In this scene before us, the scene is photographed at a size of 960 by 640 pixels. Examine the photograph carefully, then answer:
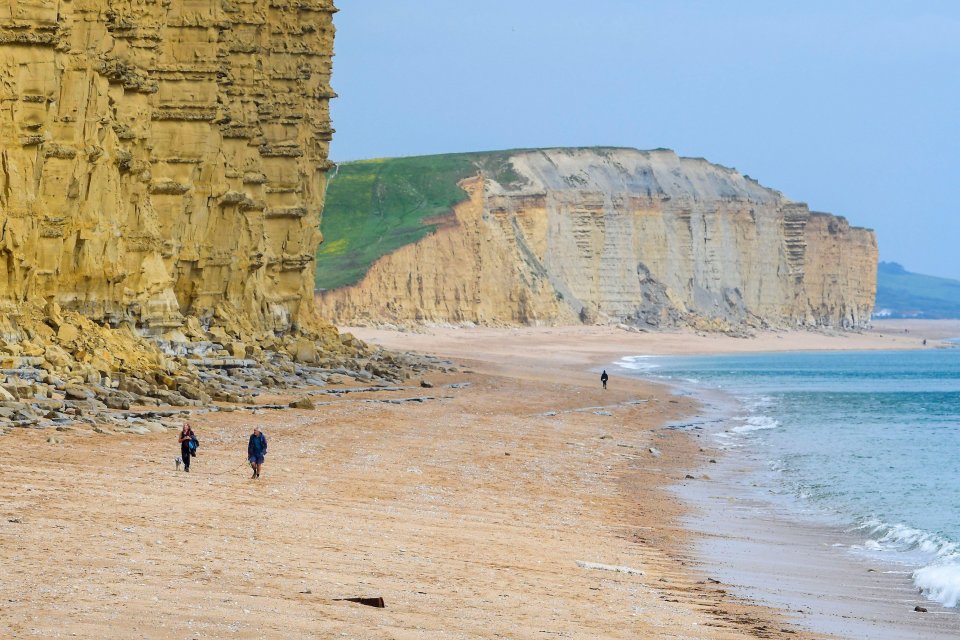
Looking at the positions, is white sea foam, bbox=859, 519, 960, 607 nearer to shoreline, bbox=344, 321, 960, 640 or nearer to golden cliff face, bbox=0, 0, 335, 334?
shoreline, bbox=344, 321, 960, 640

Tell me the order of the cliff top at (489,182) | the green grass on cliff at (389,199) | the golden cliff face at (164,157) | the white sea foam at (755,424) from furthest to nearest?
the cliff top at (489,182) < the green grass on cliff at (389,199) < the white sea foam at (755,424) < the golden cliff face at (164,157)

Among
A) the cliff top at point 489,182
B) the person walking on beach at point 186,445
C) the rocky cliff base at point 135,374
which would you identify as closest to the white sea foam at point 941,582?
→ the person walking on beach at point 186,445

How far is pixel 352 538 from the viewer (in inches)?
496

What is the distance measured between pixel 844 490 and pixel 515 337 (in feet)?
202

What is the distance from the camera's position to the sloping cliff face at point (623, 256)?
93.7 meters

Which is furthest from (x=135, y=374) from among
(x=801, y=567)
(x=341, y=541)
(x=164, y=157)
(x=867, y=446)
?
(x=801, y=567)

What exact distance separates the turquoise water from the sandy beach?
2.17 meters

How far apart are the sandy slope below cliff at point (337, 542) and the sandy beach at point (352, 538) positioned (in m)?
0.03

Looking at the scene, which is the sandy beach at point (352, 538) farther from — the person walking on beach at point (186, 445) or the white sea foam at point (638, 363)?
the white sea foam at point (638, 363)

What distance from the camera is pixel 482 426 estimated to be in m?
28.3

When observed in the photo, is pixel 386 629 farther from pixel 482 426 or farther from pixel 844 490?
pixel 482 426

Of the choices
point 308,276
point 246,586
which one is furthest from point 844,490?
point 308,276

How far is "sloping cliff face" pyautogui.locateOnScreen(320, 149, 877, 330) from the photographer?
93688 millimetres

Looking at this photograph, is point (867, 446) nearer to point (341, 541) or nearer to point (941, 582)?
point (941, 582)
